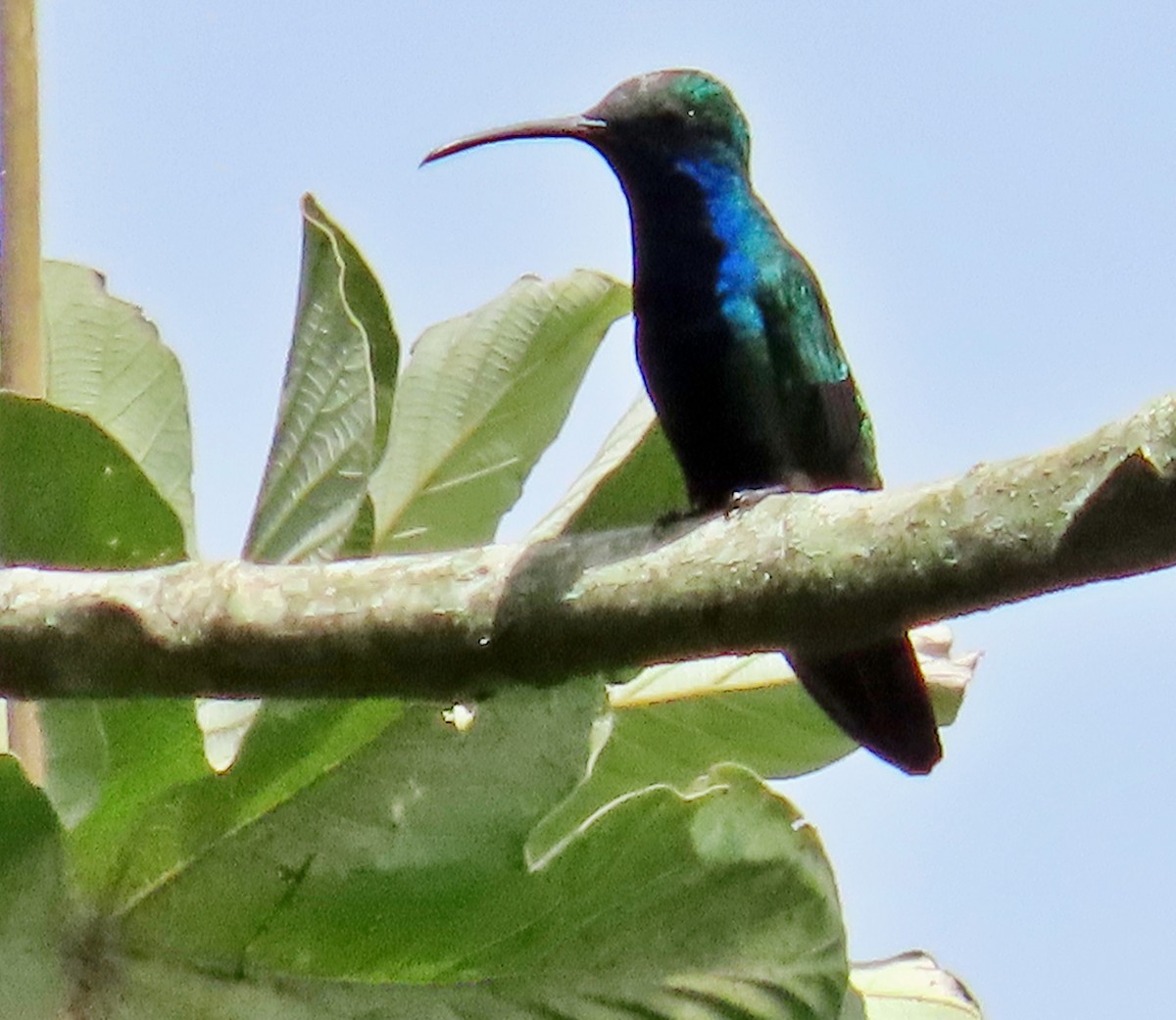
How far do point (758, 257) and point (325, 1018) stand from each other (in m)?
1.72

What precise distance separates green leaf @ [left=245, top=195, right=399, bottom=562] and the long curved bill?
1.38m

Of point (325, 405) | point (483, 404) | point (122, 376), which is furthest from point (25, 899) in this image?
point (483, 404)

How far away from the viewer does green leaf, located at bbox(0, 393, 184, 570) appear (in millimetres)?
1174

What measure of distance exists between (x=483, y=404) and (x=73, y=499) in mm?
645

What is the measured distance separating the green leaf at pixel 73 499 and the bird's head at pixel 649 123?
5.54 ft

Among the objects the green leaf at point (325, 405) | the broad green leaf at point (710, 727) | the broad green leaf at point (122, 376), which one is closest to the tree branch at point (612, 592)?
the green leaf at point (325, 405)

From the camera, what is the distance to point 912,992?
1700 millimetres

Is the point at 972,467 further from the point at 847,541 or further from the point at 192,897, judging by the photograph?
the point at 192,897

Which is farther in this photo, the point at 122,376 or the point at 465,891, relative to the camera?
the point at 122,376

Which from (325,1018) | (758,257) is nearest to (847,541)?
(325,1018)

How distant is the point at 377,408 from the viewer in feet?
4.86

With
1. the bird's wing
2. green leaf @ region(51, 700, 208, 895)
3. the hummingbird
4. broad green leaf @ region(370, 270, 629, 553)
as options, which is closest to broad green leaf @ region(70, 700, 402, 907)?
green leaf @ region(51, 700, 208, 895)

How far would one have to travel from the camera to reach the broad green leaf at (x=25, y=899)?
1239mm

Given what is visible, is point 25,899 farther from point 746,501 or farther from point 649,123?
point 649,123
